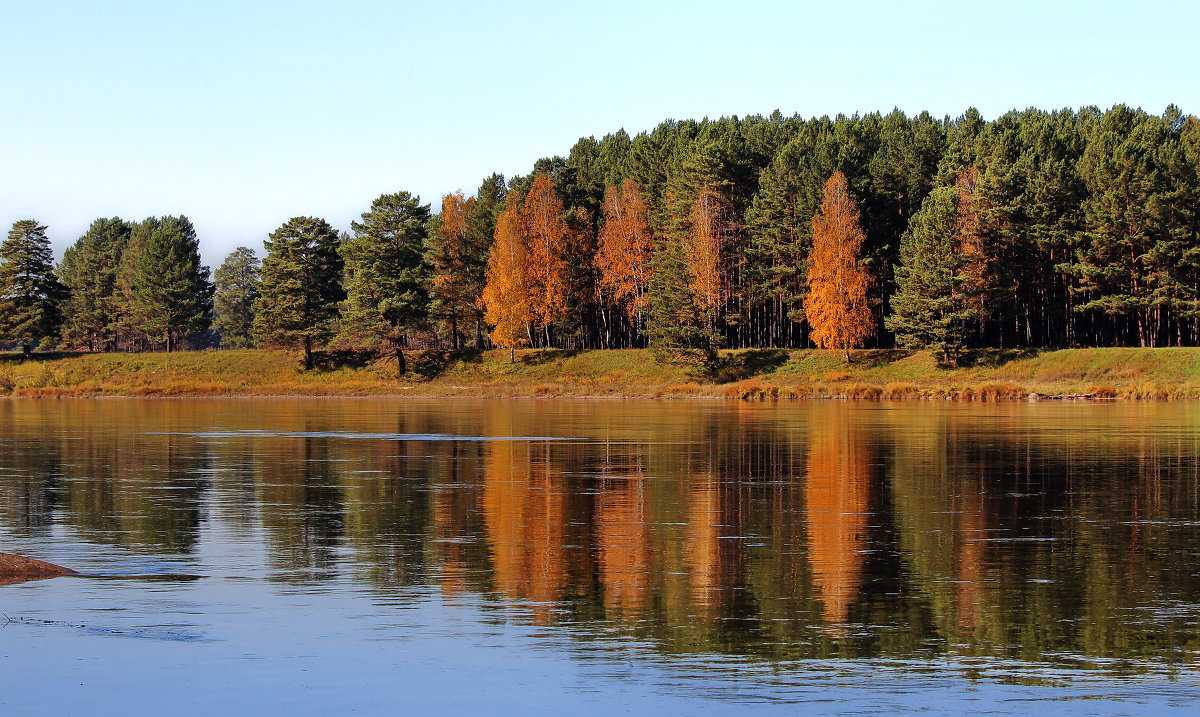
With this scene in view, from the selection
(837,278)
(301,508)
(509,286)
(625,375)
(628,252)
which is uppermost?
(628,252)

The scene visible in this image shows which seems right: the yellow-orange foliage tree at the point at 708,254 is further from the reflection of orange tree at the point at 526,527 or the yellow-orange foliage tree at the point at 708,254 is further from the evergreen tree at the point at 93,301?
the evergreen tree at the point at 93,301

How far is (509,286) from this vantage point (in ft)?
322

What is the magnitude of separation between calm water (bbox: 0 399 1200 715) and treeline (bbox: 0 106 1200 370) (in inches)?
2125

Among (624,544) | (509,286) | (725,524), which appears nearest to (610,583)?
(624,544)

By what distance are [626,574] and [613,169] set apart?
338 ft

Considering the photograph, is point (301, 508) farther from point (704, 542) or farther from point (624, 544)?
point (704, 542)

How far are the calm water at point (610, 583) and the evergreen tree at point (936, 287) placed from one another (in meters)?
48.9

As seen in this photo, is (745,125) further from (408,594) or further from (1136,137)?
(408,594)

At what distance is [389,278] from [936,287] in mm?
44729

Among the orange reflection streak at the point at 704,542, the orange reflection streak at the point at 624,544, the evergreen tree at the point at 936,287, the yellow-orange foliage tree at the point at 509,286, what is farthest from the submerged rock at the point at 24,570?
the yellow-orange foliage tree at the point at 509,286

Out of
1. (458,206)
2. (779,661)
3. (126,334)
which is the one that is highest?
(458,206)

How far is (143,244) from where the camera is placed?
146375mm

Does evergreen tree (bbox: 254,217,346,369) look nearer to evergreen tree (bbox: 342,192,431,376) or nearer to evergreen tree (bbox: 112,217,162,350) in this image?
evergreen tree (bbox: 342,192,431,376)

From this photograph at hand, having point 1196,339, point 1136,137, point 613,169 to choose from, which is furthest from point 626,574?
point 613,169
